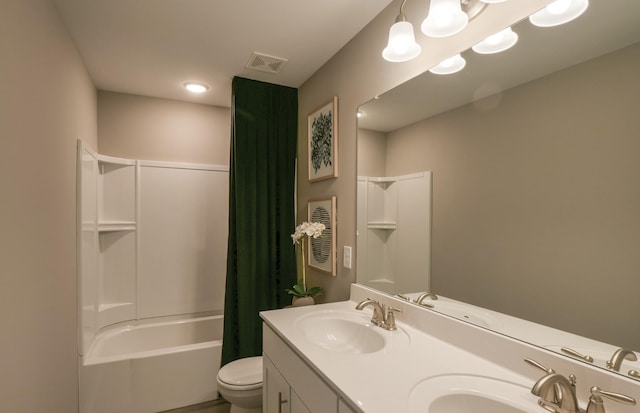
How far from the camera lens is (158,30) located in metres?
1.74

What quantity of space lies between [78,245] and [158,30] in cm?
142

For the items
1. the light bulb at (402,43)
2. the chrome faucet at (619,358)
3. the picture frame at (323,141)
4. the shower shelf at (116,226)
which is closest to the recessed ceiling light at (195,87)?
the picture frame at (323,141)

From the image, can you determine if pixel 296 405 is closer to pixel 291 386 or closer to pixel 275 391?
pixel 291 386

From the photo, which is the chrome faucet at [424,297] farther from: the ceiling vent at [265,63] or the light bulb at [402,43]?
the ceiling vent at [265,63]

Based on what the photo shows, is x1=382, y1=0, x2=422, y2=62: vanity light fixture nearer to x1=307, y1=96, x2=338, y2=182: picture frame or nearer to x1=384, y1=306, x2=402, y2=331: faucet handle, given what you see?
x1=307, y1=96, x2=338, y2=182: picture frame

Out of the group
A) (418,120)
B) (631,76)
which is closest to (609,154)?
(631,76)

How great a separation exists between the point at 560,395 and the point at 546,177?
580 millimetres

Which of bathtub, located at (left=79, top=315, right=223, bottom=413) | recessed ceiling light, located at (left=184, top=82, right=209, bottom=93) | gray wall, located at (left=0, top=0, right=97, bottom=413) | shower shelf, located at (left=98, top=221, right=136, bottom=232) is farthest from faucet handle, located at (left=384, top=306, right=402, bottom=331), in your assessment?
shower shelf, located at (left=98, top=221, right=136, bottom=232)

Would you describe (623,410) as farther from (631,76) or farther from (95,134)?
(95,134)

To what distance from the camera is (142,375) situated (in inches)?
83.7

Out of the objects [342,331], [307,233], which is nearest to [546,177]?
[342,331]

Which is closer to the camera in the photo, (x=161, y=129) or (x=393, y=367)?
(x=393, y=367)

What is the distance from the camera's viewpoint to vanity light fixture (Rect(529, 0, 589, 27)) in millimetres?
854

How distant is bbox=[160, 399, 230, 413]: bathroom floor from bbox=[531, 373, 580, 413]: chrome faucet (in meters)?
2.19
